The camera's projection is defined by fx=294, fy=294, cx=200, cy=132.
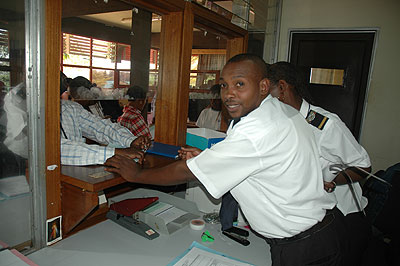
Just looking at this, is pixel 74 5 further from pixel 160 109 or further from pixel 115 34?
pixel 160 109

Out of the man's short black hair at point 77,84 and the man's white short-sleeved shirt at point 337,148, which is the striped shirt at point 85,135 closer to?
the man's short black hair at point 77,84

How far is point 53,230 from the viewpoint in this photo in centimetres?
119

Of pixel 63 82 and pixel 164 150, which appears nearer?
pixel 63 82

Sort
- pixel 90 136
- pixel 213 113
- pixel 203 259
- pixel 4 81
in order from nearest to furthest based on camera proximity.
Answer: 1. pixel 4 81
2. pixel 203 259
3. pixel 90 136
4. pixel 213 113

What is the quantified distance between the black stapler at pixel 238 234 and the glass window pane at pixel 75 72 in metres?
1.05

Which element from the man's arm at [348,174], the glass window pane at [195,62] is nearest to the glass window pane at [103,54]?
the glass window pane at [195,62]

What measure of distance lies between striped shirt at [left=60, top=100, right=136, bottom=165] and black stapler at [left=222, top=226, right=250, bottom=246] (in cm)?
70

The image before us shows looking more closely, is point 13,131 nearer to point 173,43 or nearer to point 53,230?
point 53,230

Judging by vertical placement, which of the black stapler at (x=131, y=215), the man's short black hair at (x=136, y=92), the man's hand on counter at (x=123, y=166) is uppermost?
the man's short black hair at (x=136, y=92)

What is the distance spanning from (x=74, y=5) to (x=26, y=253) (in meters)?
1.03

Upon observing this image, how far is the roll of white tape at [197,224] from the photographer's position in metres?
1.52

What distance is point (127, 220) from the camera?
1.46 m

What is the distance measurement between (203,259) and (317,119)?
963 mm

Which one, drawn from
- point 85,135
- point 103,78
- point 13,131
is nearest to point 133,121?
point 85,135
